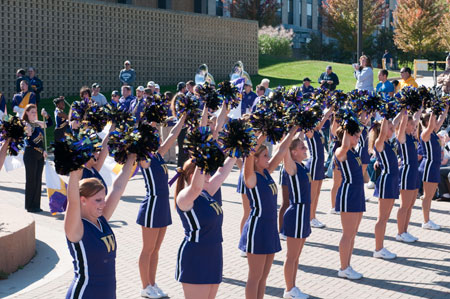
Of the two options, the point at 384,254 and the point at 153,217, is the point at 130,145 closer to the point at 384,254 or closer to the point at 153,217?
the point at 153,217

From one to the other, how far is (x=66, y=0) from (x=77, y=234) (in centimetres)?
2201

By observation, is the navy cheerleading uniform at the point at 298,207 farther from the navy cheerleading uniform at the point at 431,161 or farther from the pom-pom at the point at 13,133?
the navy cheerleading uniform at the point at 431,161

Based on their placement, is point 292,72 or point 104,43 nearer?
point 104,43

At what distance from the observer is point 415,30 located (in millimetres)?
42406

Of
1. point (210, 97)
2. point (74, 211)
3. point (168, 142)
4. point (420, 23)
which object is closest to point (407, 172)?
point (210, 97)

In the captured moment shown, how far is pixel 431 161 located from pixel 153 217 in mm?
5170

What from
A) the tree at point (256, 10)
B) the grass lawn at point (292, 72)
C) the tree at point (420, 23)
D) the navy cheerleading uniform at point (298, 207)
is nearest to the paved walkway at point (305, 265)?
the navy cheerleading uniform at point (298, 207)

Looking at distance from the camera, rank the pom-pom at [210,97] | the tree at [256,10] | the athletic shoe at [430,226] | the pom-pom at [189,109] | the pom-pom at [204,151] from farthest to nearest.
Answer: the tree at [256,10] → the athletic shoe at [430,226] → the pom-pom at [210,97] → the pom-pom at [189,109] → the pom-pom at [204,151]

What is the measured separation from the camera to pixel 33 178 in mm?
11531

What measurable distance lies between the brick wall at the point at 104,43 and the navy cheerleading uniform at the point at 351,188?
17708 mm

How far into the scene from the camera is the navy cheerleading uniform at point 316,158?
10477 mm

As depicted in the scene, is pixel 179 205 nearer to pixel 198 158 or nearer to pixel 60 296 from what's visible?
pixel 198 158

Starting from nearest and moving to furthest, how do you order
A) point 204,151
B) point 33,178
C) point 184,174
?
point 204,151, point 184,174, point 33,178

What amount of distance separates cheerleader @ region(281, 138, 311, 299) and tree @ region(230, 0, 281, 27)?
124ft
